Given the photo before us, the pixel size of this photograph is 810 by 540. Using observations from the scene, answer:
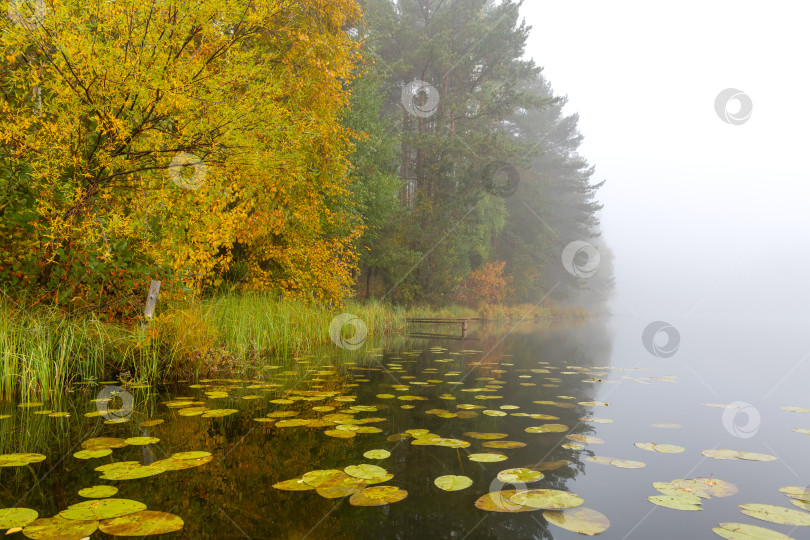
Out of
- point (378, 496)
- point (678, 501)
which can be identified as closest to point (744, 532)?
point (678, 501)

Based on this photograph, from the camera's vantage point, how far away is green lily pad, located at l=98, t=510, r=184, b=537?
7.48 feet

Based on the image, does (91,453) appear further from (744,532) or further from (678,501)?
(744,532)

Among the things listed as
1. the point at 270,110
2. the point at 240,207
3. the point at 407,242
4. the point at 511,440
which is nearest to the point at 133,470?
the point at 511,440

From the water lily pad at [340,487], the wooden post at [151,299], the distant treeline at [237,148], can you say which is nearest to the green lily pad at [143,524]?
the water lily pad at [340,487]

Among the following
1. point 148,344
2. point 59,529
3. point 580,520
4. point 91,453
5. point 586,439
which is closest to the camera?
point 59,529

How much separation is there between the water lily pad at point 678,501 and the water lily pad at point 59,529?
3155 mm

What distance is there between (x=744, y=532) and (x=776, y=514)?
441mm

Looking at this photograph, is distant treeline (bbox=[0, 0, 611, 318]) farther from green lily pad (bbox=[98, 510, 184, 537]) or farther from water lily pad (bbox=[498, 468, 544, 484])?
water lily pad (bbox=[498, 468, 544, 484])

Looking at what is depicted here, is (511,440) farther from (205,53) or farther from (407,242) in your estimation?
(407,242)

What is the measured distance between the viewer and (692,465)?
3.71 meters

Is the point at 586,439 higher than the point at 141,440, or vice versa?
the point at 141,440

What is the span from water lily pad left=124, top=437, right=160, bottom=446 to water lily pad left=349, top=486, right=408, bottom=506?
6.29 ft

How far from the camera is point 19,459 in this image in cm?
325

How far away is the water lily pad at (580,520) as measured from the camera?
8.35 ft
